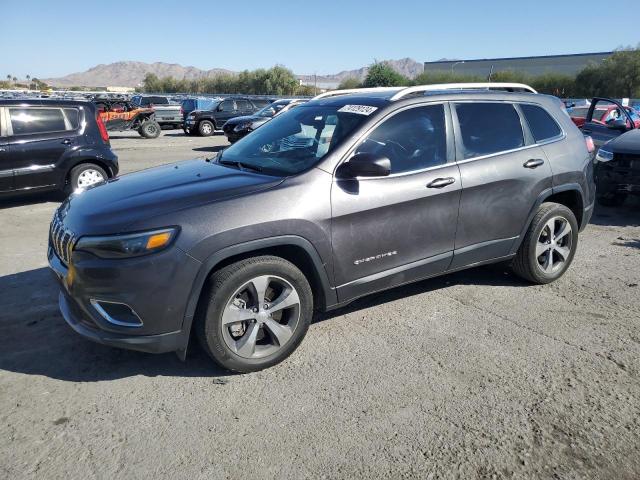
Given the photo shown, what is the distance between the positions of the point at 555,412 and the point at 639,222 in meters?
5.65

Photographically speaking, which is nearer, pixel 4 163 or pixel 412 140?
pixel 412 140

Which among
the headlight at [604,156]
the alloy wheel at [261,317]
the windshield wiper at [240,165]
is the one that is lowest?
the alloy wheel at [261,317]

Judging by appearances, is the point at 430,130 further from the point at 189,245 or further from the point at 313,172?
the point at 189,245

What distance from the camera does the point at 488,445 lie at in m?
2.59

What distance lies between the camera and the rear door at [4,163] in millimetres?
7613

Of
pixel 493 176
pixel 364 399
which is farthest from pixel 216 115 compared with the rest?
pixel 364 399

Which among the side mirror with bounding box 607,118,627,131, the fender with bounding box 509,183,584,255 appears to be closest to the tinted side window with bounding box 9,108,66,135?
the fender with bounding box 509,183,584,255

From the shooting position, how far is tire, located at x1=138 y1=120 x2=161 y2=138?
21.2m

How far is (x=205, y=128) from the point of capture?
22594mm

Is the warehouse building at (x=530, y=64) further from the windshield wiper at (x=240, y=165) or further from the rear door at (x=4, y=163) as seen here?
the windshield wiper at (x=240, y=165)

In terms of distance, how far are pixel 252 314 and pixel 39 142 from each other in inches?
258

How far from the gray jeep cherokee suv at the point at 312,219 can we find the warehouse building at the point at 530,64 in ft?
220

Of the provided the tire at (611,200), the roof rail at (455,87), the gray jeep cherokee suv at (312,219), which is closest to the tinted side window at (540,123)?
the gray jeep cherokee suv at (312,219)

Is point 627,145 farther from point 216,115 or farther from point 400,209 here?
point 216,115
